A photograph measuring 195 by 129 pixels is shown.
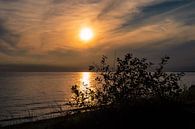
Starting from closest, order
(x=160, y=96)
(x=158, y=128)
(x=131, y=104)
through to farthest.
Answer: (x=158, y=128) → (x=131, y=104) → (x=160, y=96)

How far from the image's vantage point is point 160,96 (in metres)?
13.4

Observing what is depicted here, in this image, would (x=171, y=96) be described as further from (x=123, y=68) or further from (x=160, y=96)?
(x=123, y=68)

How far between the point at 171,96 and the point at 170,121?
2145 mm

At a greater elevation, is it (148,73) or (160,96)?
(148,73)

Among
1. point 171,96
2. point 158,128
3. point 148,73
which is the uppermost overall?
point 148,73

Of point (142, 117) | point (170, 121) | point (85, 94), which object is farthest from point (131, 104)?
point (85, 94)

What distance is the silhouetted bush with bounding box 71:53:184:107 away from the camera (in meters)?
13.2

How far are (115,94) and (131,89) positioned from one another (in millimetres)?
654

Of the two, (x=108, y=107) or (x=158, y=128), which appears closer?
(x=158, y=128)

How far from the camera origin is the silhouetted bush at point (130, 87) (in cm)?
1323

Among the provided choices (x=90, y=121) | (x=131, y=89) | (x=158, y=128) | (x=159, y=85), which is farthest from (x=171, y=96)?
(x=90, y=121)

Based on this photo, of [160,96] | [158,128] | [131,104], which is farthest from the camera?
[160,96]

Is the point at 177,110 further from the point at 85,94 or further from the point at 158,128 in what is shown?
the point at 85,94

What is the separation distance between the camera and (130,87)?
43.7 ft
